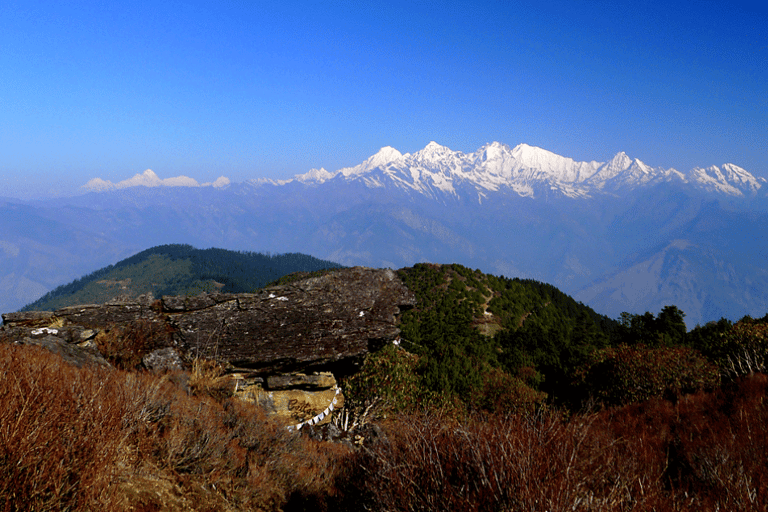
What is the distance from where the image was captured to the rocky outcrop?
36.6 ft

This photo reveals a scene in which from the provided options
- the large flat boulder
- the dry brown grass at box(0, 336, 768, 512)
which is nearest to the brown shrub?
the large flat boulder

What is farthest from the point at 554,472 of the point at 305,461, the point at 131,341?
the point at 131,341

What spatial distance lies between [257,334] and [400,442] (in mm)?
7830

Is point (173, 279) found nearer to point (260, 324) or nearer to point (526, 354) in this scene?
point (260, 324)

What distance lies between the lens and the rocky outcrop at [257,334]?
36.6 feet

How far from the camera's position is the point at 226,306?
1334cm

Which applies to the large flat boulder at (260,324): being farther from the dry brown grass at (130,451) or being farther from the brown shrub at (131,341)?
the dry brown grass at (130,451)

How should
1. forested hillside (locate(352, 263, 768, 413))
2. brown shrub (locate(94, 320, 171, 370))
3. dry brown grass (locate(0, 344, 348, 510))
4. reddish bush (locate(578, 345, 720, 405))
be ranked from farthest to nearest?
forested hillside (locate(352, 263, 768, 413)), reddish bush (locate(578, 345, 720, 405)), brown shrub (locate(94, 320, 171, 370)), dry brown grass (locate(0, 344, 348, 510))

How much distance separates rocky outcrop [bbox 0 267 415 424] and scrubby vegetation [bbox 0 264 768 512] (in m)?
0.64

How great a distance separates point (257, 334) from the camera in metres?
12.5

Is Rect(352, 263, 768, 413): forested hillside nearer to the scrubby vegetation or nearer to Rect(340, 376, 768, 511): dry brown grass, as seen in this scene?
the scrubby vegetation

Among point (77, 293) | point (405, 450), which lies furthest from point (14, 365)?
point (77, 293)

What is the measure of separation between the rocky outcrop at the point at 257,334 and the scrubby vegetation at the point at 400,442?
64cm

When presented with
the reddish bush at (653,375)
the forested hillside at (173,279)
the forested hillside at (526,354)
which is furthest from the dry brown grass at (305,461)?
the forested hillside at (173,279)
